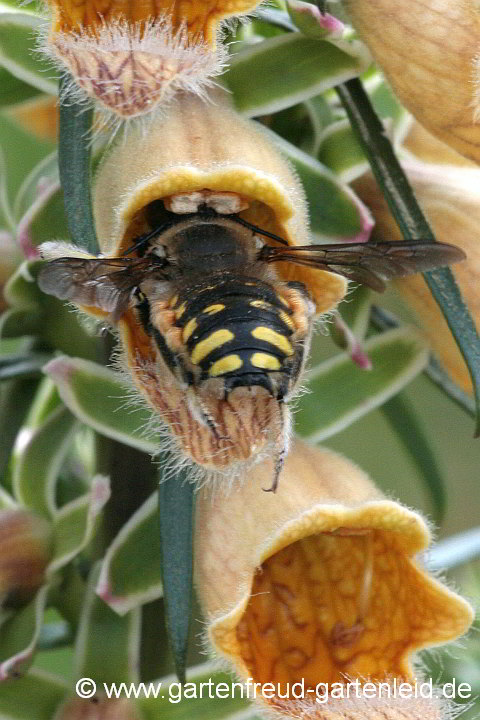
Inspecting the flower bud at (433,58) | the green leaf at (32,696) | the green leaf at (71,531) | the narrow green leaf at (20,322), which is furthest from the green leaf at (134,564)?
the flower bud at (433,58)

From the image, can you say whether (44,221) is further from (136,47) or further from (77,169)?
(136,47)

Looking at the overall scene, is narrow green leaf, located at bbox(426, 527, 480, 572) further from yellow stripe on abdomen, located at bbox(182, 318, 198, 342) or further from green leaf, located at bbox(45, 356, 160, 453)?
yellow stripe on abdomen, located at bbox(182, 318, 198, 342)

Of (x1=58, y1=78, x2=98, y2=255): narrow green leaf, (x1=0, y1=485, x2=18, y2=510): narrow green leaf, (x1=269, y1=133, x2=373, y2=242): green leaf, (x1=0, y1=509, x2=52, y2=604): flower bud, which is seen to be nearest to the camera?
(x1=58, y1=78, x2=98, y2=255): narrow green leaf

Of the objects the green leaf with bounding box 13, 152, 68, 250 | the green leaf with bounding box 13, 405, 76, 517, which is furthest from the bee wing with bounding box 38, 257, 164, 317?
the green leaf with bounding box 13, 405, 76, 517

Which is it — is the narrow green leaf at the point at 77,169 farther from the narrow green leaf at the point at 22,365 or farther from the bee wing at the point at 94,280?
the narrow green leaf at the point at 22,365

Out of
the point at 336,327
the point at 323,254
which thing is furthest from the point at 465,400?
the point at 323,254

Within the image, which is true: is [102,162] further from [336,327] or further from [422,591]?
[422,591]
